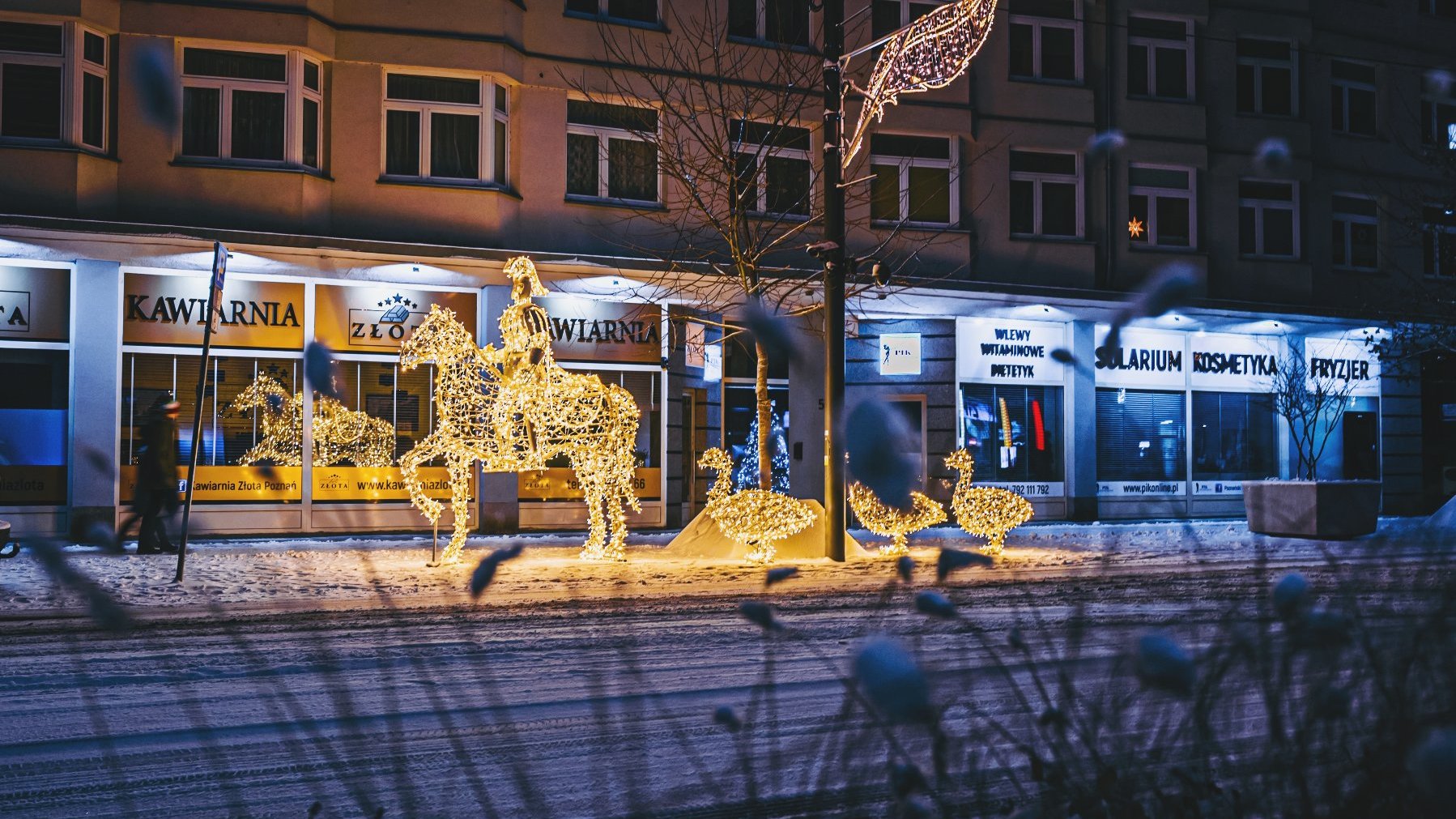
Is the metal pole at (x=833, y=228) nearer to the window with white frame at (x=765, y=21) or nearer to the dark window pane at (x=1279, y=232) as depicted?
the window with white frame at (x=765, y=21)

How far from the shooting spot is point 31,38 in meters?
17.7

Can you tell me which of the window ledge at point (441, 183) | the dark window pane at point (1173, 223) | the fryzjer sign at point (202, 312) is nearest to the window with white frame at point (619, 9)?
the window ledge at point (441, 183)

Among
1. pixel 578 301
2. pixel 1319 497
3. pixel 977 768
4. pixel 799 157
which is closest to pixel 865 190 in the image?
pixel 799 157

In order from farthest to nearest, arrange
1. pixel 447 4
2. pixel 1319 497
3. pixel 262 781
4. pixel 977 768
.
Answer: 1. pixel 447 4
2. pixel 1319 497
3. pixel 262 781
4. pixel 977 768

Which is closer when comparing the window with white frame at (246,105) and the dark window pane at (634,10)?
the window with white frame at (246,105)

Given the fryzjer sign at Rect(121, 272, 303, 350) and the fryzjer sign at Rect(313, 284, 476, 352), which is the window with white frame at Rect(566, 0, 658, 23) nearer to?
the fryzjer sign at Rect(313, 284, 476, 352)

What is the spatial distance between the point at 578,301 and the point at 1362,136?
20371 mm

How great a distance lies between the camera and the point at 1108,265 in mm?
26062

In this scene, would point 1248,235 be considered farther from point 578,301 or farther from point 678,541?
point 678,541

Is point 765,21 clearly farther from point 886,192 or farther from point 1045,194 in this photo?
point 1045,194

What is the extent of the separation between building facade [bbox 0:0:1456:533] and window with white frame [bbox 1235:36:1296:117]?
0.08 m

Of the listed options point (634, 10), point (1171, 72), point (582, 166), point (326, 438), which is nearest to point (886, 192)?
point (634, 10)

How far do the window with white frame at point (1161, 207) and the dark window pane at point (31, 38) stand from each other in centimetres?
2040

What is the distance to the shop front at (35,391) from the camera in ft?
58.0
